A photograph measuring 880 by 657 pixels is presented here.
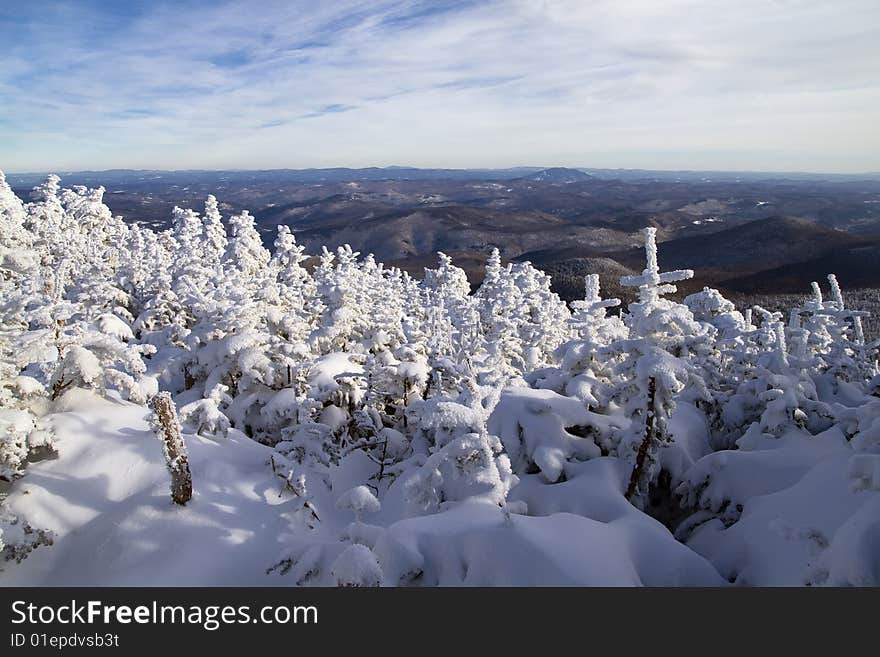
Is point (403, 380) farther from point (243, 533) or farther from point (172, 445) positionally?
point (172, 445)

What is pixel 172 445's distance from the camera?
342 inches

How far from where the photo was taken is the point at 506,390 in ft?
44.9

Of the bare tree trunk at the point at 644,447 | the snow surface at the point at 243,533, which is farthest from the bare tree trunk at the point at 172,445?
the bare tree trunk at the point at 644,447

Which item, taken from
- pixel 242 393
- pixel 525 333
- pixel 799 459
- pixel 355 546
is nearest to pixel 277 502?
pixel 355 546

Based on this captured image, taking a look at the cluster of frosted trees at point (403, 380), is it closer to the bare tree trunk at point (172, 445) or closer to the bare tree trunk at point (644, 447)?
the bare tree trunk at point (644, 447)

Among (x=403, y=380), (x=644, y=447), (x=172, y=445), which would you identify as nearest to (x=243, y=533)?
(x=172, y=445)

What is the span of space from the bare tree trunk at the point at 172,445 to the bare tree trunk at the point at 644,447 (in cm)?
884

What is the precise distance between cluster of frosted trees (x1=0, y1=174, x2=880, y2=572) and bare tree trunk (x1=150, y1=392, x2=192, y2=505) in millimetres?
1391

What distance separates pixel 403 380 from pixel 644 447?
21.1 ft

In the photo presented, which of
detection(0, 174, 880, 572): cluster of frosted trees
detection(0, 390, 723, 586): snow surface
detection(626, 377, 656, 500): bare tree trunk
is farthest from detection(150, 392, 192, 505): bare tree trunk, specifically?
detection(626, 377, 656, 500): bare tree trunk

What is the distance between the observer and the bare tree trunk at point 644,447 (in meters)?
10.5

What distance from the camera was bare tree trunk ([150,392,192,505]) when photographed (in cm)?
862
